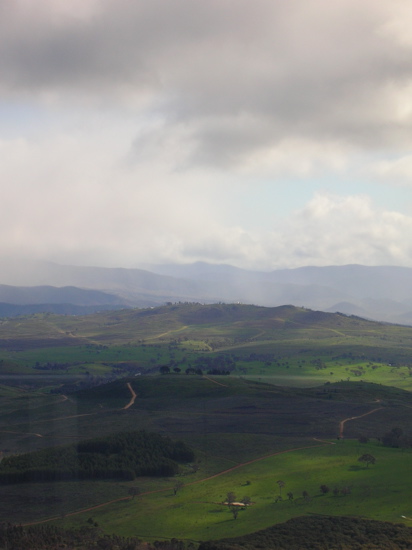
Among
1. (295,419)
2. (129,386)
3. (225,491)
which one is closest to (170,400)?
(129,386)

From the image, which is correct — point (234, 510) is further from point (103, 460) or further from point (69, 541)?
point (103, 460)

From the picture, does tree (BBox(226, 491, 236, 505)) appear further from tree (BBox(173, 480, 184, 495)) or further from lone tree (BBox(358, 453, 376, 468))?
lone tree (BBox(358, 453, 376, 468))

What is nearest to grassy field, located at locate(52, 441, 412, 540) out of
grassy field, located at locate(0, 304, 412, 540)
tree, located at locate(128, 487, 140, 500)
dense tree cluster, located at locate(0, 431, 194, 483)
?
grassy field, located at locate(0, 304, 412, 540)

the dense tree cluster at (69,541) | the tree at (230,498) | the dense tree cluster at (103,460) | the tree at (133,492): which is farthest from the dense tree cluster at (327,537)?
the dense tree cluster at (103,460)

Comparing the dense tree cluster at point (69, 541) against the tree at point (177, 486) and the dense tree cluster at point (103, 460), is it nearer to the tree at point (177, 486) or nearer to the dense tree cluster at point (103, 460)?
the tree at point (177, 486)

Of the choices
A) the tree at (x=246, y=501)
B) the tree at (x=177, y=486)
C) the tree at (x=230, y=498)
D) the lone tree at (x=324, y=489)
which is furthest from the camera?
the tree at (x=177, y=486)

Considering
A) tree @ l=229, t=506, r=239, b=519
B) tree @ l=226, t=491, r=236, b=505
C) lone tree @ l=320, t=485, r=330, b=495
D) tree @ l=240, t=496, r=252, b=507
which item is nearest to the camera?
tree @ l=229, t=506, r=239, b=519
